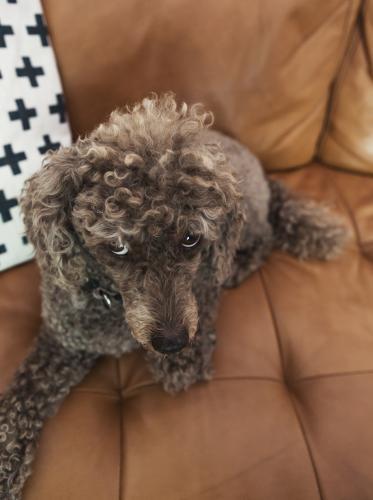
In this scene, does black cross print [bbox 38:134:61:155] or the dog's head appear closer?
the dog's head

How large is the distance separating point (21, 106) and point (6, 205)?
25cm

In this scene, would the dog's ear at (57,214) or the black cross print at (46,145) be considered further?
the black cross print at (46,145)

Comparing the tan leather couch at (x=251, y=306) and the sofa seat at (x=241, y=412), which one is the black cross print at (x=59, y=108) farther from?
the sofa seat at (x=241, y=412)

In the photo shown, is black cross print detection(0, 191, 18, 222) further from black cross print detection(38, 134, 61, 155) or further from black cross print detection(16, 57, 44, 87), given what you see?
black cross print detection(16, 57, 44, 87)

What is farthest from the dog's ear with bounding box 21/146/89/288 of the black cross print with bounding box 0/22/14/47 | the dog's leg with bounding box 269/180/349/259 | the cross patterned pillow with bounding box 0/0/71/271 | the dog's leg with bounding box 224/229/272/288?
the dog's leg with bounding box 269/180/349/259

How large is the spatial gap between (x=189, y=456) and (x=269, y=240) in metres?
0.69

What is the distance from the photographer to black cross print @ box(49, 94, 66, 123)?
1051mm

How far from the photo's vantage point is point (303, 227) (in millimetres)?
1278

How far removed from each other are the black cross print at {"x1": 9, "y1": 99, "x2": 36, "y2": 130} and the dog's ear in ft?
0.78

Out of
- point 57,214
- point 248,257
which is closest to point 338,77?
point 248,257

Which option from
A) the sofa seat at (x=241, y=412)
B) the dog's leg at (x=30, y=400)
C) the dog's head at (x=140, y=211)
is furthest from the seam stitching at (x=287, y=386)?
the dog's leg at (x=30, y=400)

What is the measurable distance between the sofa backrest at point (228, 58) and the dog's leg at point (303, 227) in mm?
222

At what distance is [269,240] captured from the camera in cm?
126

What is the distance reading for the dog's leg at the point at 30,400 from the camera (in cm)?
79
